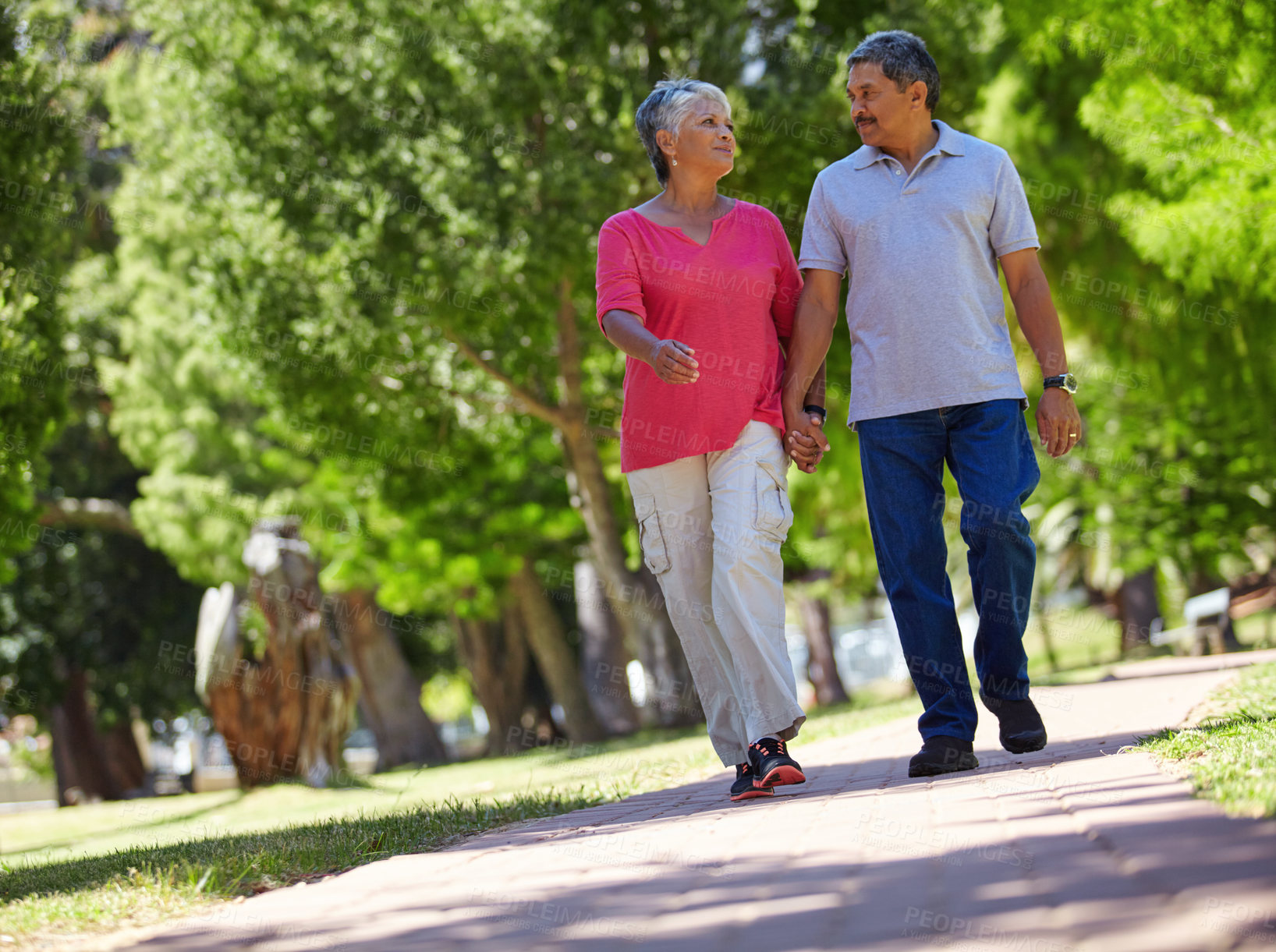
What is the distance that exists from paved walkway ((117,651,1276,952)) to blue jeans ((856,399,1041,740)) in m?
0.42

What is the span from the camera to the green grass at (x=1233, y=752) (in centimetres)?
271

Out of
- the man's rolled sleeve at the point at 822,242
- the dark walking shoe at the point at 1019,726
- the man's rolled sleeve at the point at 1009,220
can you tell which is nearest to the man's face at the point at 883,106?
the man's rolled sleeve at the point at 822,242

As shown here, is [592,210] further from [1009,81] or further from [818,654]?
[818,654]

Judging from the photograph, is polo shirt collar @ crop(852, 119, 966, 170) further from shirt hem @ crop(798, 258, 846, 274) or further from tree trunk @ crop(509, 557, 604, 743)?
tree trunk @ crop(509, 557, 604, 743)

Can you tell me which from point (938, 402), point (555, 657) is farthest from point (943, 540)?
point (555, 657)

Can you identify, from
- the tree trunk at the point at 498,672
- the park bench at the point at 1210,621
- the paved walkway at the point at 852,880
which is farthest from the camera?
the tree trunk at the point at 498,672

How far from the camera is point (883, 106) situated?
4.73 metres

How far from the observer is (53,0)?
1047 centimetres

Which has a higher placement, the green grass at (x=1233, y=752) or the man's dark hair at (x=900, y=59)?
the man's dark hair at (x=900, y=59)

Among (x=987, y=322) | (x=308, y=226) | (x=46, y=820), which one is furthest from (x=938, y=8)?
(x=46, y=820)

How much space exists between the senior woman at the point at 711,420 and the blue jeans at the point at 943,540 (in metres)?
0.33

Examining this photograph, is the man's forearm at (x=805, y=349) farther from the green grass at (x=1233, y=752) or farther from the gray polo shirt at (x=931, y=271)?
the green grass at (x=1233, y=752)

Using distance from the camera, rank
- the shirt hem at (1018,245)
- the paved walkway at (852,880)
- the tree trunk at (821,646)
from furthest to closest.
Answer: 1. the tree trunk at (821,646)
2. the shirt hem at (1018,245)
3. the paved walkway at (852,880)

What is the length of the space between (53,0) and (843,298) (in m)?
8.00
